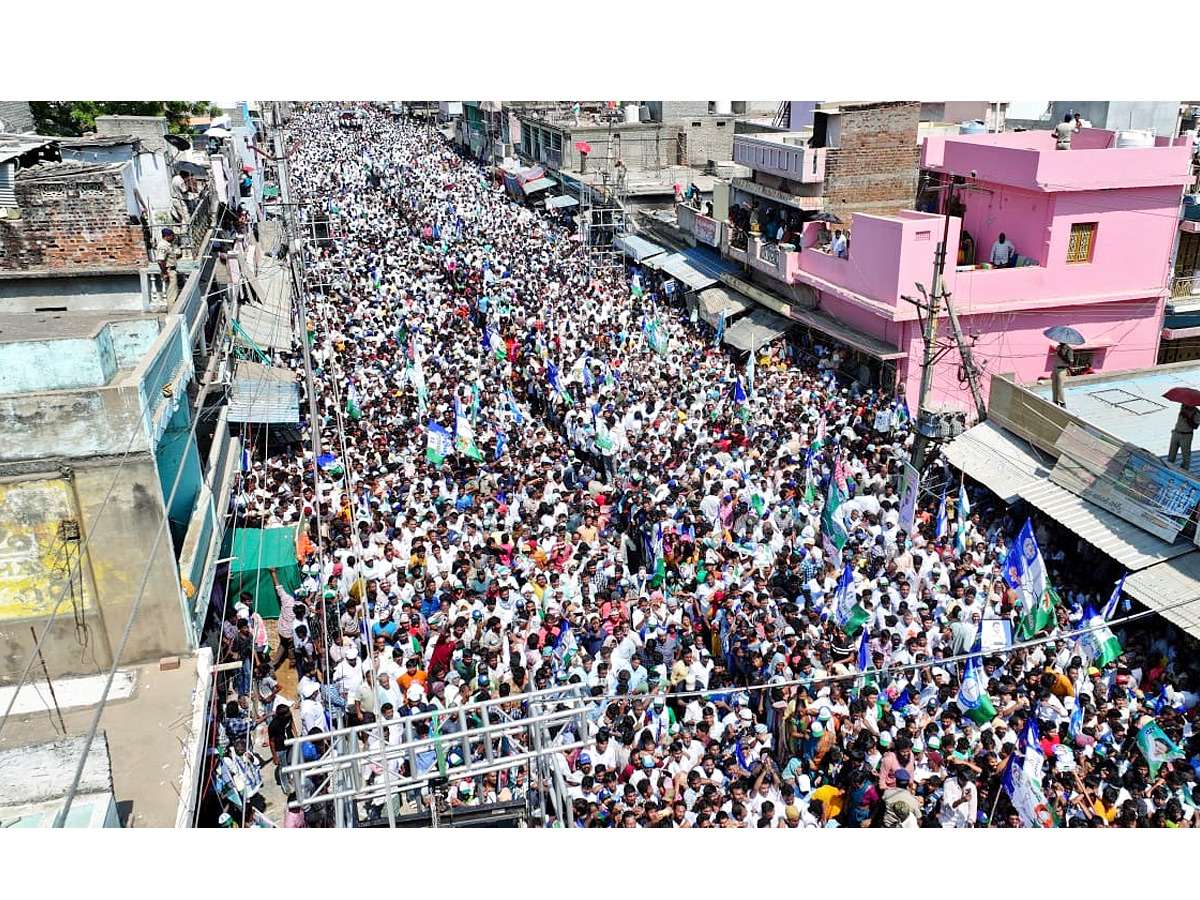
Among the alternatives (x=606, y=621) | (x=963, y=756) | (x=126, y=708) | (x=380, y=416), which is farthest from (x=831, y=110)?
(x=126, y=708)

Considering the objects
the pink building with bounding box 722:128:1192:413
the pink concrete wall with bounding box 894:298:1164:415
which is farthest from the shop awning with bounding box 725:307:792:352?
the pink concrete wall with bounding box 894:298:1164:415

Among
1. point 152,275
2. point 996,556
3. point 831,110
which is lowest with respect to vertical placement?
point 996,556

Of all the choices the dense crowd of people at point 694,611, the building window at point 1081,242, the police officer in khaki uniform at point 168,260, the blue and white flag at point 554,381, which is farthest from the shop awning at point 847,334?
the police officer in khaki uniform at point 168,260

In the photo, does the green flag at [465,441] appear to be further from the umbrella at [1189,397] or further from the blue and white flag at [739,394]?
the umbrella at [1189,397]

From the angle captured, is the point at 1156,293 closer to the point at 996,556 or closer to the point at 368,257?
the point at 996,556

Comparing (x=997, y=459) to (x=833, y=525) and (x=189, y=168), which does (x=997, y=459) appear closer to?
(x=833, y=525)

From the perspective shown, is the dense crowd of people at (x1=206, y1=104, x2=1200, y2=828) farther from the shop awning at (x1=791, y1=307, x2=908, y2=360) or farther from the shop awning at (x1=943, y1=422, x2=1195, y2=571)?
the shop awning at (x1=791, y1=307, x2=908, y2=360)
